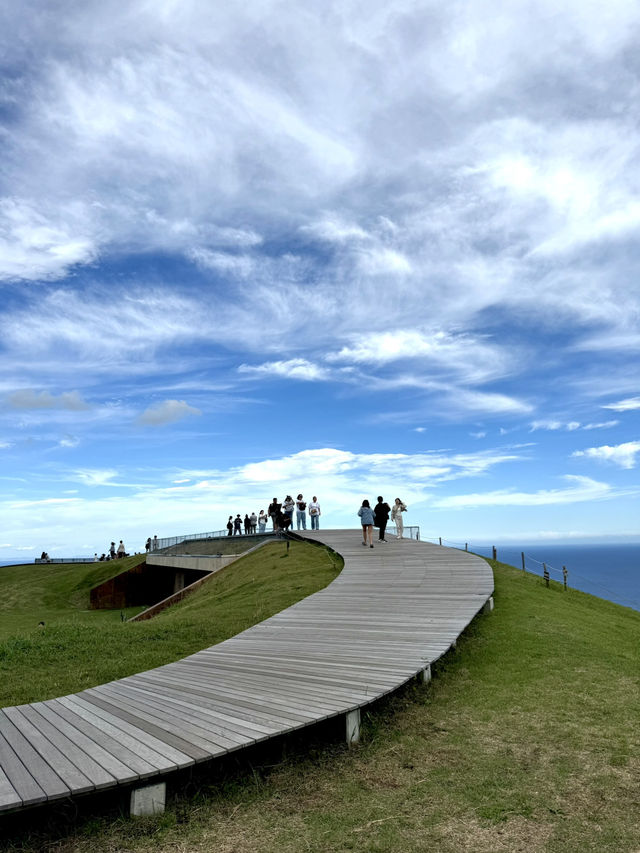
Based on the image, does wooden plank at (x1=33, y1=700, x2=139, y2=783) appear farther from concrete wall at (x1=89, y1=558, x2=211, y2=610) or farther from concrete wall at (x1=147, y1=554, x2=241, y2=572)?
concrete wall at (x1=89, y1=558, x2=211, y2=610)

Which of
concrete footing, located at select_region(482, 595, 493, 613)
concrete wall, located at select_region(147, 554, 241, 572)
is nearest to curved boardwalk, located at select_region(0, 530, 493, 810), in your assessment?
concrete footing, located at select_region(482, 595, 493, 613)

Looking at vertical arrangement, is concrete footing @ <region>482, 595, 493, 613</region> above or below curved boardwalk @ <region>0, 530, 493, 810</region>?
above

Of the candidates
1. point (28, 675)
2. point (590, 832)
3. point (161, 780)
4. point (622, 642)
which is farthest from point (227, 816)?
point (622, 642)

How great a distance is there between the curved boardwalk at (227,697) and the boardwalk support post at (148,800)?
11cm

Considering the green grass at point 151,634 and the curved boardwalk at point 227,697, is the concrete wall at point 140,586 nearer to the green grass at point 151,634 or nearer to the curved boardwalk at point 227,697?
the green grass at point 151,634

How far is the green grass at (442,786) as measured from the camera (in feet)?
17.0

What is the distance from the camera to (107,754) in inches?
231

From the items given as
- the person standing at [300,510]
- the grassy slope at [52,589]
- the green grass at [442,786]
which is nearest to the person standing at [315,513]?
the person standing at [300,510]

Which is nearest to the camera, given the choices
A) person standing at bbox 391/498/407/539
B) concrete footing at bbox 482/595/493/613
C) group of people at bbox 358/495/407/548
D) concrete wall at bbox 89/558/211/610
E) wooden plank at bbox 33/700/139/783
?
wooden plank at bbox 33/700/139/783

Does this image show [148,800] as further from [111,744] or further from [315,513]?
[315,513]

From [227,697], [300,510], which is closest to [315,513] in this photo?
[300,510]

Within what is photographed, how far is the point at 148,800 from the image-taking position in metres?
5.52

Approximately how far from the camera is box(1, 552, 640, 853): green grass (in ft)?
17.0

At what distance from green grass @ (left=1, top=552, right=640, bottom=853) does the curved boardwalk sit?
1.66 ft
